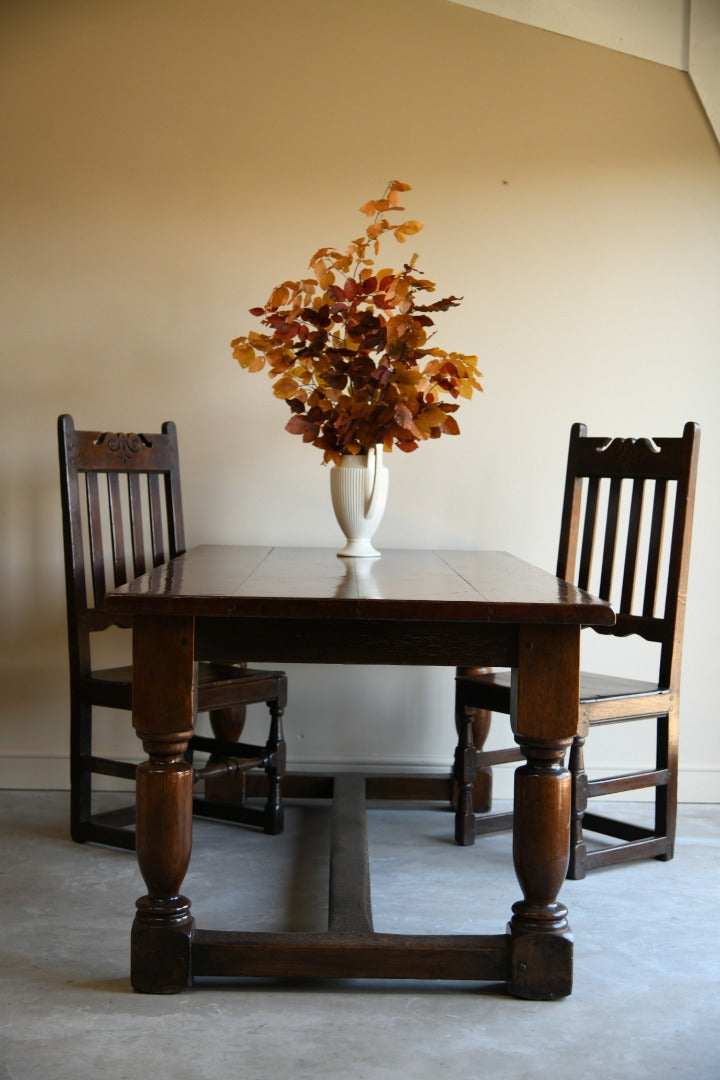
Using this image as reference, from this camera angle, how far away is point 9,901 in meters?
2.45

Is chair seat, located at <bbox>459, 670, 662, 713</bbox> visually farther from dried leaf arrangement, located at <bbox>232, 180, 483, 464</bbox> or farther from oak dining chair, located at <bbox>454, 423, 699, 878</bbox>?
dried leaf arrangement, located at <bbox>232, 180, 483, 464</bbox>

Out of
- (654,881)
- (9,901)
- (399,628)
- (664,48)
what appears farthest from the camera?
(664,48)

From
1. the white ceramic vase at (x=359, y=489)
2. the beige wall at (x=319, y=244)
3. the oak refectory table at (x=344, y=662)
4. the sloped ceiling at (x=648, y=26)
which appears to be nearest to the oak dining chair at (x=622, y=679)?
the beige wall at (x=319, y=244)

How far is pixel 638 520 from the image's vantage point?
291cm

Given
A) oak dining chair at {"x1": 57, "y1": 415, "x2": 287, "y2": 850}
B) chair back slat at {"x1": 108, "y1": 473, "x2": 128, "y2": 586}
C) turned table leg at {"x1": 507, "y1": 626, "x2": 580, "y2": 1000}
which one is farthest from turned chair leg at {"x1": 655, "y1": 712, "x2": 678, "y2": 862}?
chair back slat at {"x1": 108, "y1": 473, "x2": 128, "y2": 586}

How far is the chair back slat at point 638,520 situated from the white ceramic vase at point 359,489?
61 centimetres

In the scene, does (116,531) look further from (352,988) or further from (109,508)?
(352,988)

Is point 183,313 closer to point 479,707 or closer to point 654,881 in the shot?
point 479,707

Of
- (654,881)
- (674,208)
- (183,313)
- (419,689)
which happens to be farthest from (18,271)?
(654,881)

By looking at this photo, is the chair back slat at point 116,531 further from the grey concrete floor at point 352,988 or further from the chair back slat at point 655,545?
the chair back slat at point 655,545

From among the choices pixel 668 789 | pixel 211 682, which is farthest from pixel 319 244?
pixel 668 789

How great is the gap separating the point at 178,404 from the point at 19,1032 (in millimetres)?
2047

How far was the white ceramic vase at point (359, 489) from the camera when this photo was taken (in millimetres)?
2682

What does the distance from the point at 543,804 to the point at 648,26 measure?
2562 mm
